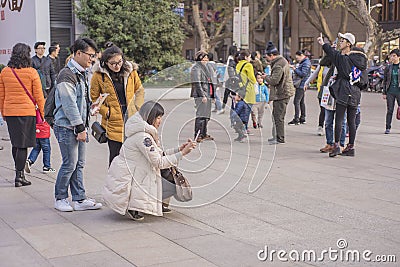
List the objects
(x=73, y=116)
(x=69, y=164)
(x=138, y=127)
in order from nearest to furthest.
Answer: (x=138, y=127)
(x=73, y=116)
(x=69, y=164)

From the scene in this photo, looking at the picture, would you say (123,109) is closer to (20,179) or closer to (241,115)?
(20,179)

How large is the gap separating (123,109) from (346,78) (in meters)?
4.23

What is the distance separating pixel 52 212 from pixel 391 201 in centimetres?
377

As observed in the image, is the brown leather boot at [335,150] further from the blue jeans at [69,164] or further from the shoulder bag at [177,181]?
the blue jeans at [69,164]

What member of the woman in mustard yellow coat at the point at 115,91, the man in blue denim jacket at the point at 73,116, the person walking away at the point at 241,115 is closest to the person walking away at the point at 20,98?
the woman in mustard yellow coat at the point at 115,91

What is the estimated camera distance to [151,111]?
6121 millimetres

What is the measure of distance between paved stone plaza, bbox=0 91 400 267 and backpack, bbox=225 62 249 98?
0.71 metres

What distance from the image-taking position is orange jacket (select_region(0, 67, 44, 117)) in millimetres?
7668

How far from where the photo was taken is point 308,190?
24.8 ft

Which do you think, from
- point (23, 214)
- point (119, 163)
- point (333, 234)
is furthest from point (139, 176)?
point (333, 234)

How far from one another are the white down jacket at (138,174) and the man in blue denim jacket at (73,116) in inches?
22.6

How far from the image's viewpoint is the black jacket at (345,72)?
31.0 feet

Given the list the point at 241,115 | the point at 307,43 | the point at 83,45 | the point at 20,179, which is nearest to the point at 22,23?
the point at 241,115

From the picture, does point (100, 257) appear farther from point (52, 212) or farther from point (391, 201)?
point (391, 201)
